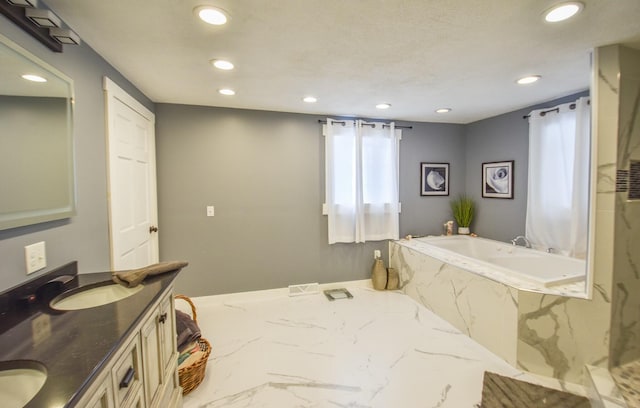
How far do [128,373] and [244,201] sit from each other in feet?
7.82

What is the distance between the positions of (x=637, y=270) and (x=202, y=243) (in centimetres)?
378

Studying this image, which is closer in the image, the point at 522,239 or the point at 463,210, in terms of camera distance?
the point at 522,239

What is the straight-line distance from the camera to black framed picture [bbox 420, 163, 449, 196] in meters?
3.96

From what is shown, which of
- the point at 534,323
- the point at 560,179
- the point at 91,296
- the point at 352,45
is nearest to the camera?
the point at 91,296

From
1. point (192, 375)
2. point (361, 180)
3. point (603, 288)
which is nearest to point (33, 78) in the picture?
point (192, 375)

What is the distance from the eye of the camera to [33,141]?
49.8 inches

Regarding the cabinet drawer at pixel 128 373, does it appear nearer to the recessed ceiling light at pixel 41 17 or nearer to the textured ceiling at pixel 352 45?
the recessed ceiling light at pixel 41 17

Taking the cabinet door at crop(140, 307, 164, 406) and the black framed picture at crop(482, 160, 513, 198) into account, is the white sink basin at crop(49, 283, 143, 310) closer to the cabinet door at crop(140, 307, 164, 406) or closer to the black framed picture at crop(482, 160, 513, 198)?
the cabinet door at crop(140, 307, 164, 406)

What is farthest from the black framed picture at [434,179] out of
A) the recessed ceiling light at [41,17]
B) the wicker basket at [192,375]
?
the recessed ceiling light at [41,17]

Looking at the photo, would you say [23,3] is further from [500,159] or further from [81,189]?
[500,159]

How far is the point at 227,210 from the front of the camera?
3.24 m

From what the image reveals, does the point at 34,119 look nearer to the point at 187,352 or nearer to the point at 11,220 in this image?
the point at 11,220

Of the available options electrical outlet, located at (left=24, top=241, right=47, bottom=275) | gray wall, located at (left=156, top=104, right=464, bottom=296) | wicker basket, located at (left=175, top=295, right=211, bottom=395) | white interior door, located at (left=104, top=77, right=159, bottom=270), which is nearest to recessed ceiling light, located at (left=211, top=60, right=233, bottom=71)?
white interior door, located at (left=104, top=77, right=159, bottom=270)

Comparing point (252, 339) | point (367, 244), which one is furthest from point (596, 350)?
point (252, 339)
